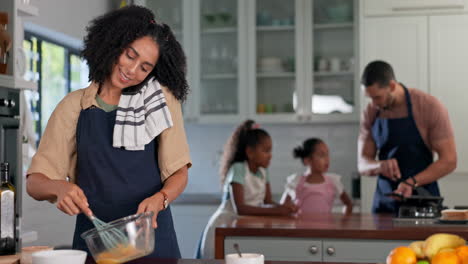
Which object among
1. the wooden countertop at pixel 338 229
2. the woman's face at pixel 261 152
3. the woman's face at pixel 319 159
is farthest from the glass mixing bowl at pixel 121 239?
the woman's face at pixel 319 159

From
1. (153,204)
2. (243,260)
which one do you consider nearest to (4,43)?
(153,204)

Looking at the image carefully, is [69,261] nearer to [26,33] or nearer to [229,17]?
[26,33]

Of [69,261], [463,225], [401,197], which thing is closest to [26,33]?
[401,197]

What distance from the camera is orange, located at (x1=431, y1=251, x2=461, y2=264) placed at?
1318mm

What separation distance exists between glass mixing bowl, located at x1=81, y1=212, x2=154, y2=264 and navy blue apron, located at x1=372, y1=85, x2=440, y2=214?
2.25m

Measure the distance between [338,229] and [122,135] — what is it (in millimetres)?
1202

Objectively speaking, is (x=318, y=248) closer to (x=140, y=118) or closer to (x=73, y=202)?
(x=140, y=118)

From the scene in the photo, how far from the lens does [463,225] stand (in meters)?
2.77

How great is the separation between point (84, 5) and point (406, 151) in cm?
248

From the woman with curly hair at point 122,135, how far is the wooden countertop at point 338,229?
35.6 inches

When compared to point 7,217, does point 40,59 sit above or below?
above

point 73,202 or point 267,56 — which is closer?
point 73,202

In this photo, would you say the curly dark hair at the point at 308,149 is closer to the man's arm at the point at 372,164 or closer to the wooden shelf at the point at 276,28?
the man's arm at the point at 372,164

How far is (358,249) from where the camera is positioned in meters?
2.73
